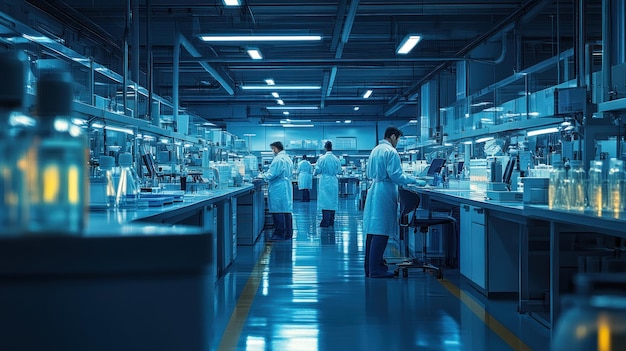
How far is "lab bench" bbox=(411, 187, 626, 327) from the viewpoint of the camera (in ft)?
11.4

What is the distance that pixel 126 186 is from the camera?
148 inches

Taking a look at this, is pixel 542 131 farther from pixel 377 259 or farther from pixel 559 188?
pixel 559 188

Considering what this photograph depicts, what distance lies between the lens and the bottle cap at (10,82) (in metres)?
0.77

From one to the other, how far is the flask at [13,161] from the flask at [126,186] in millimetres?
2963

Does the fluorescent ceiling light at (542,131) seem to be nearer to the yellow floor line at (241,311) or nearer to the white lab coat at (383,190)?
the white lab coat at (383,190)

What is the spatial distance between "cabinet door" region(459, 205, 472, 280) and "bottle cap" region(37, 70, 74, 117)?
15.8 ft

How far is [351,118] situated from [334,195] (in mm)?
10859

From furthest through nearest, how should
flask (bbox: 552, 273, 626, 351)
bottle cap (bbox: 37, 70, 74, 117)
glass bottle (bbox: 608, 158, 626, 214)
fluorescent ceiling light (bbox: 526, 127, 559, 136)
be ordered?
fluorescent ceiling light (bbox: 526, 127, 559, 136), glass bottle (bbox: 608, 158, 626, 214), bottle cap (bbox: 37, 70, 74, 117), flask (bbox: 552, 273, 626, 351)

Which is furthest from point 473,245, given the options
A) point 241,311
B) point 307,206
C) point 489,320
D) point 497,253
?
point 307,206

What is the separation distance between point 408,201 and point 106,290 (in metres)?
5.25

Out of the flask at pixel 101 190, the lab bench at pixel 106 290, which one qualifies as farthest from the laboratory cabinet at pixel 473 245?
the lab bench at pixel 106 290

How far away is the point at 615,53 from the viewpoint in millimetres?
6469

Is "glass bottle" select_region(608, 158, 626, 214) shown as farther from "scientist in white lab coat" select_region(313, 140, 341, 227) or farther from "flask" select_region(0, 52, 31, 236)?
"scientist in white lab coat" select_region(313, 140, 341, 227)

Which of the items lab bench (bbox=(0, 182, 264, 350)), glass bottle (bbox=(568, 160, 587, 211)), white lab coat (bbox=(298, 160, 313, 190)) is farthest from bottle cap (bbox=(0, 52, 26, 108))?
white lab coat (bbox=(298, 160, 313, 190))
